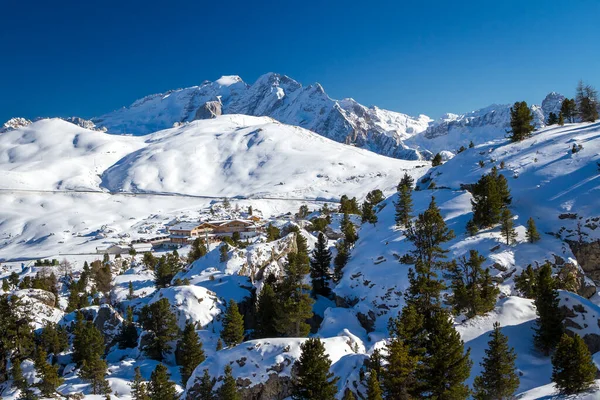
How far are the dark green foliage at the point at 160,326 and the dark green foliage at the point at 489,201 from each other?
49.1 m

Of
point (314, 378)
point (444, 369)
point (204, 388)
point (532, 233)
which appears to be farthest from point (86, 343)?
point (532, 233)

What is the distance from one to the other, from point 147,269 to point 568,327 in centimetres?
9279

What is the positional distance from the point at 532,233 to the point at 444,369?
35805 mm

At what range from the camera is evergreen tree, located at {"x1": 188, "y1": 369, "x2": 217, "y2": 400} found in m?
33.2

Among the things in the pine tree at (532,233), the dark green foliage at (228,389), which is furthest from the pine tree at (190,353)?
the pine tree at (532,233)

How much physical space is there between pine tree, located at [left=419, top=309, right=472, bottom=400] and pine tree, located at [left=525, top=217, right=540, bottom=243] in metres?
34.2

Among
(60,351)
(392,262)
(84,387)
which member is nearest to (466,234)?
(392,262)

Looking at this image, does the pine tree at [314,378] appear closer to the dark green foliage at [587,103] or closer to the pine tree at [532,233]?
the pine tree at [532,233]

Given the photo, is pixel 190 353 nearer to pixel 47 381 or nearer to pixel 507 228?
pixel 47 381

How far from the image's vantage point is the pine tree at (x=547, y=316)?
122 feet

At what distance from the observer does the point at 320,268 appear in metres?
67.8

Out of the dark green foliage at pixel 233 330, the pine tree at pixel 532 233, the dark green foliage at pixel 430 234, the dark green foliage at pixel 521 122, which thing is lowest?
the dark green foliage at pixel 233 330

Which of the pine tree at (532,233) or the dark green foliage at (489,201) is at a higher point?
the dark green foliage at (489,201)

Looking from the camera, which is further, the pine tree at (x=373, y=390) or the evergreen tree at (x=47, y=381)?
the evergreen tree at (x=47, y=381)
